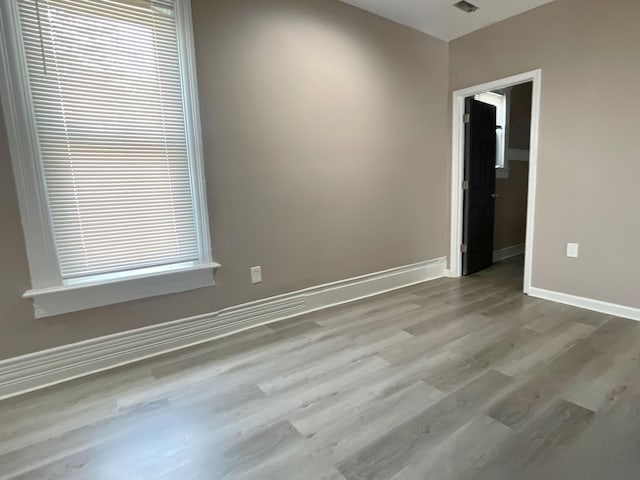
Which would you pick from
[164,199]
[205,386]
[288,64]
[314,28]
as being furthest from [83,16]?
[205,386]

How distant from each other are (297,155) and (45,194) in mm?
1648

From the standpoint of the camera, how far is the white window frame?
5.71 feet

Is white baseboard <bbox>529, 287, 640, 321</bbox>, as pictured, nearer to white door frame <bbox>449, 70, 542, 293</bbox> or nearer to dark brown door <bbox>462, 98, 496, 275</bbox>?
white door frame <bbox>449, 70, 542, 293</bbox>

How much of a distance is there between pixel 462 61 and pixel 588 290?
8.36ft

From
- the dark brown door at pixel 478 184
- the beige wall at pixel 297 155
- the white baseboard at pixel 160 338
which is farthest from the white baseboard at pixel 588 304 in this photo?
the white baseboard at pixel 160 338

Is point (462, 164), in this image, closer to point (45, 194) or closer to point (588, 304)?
point (588, 304)

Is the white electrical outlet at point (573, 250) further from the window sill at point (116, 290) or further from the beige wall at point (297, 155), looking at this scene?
the window sill at point (116, 290)

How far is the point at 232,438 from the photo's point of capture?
147 cm

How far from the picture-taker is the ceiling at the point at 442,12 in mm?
2893

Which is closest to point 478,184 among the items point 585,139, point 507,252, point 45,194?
point 585,139

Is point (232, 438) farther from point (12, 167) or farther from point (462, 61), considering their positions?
point (462, 61)

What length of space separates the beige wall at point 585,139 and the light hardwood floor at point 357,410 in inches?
20.7

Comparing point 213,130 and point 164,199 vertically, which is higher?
point 213,130

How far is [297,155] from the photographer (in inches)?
108
